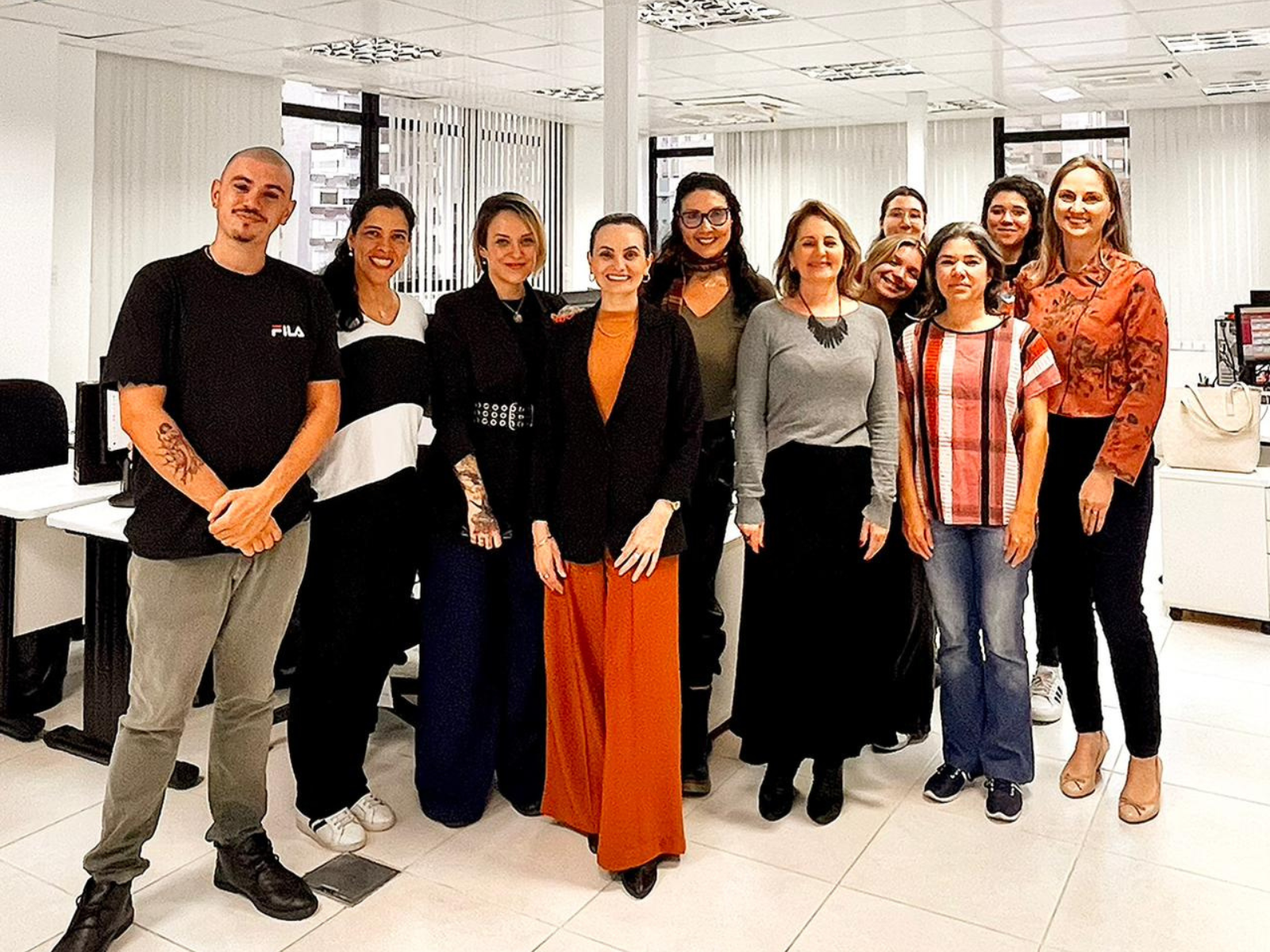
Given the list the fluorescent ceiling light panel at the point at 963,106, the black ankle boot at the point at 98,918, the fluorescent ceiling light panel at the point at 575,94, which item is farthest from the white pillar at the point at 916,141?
the black ankle boot at the point at 98,918

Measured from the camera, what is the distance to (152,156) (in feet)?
22.2

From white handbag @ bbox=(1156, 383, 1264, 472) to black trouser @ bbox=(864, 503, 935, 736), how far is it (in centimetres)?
204

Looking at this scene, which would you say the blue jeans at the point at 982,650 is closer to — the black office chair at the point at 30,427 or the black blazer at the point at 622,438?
the black blazer at the point at 622,438

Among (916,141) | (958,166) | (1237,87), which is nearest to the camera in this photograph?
(1237,87)

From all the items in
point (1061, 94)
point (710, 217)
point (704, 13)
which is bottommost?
point (710, 217)

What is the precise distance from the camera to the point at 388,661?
2.84 meters

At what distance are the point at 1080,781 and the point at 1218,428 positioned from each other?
7.17ft

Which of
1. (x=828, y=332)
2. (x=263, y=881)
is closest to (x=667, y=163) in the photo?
(x=828, y=332)

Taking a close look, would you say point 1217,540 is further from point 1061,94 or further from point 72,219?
point 72,219

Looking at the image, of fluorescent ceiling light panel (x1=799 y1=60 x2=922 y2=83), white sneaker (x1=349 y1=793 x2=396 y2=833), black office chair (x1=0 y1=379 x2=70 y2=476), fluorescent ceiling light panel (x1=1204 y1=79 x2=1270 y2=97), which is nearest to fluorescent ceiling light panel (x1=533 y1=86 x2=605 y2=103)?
fluorescent ceiling light panel (x1=799 y1=60 x2=922 y2=83)

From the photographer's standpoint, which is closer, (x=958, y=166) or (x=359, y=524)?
(x=359, y=524)

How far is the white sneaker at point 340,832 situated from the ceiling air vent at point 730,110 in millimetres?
6523

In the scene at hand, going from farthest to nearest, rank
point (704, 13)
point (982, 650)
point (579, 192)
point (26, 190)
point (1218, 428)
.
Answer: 1. point (579, 192)
2. point (26, 190)
3. point (704, 13)
4. point (1218, 428)
5. point (982, 650)

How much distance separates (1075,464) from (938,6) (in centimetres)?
323
